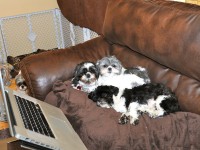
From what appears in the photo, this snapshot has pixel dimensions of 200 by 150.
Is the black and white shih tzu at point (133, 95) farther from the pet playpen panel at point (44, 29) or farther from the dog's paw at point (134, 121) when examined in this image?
the pet playpen panel at point (44, 29)

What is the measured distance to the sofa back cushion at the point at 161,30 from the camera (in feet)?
5.55

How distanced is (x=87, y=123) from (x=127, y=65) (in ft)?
2.55

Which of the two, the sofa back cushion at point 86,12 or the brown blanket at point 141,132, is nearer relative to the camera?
the brown blanket at point 141,132

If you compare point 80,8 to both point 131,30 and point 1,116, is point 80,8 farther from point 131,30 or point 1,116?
point 1,116

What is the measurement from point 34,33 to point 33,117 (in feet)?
8.65

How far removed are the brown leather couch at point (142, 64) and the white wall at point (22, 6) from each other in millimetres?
1622

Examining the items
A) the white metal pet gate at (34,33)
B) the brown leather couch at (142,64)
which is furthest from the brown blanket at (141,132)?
the white metal pet gate at (34,33)

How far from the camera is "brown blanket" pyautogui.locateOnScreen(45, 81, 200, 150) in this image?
159 cm

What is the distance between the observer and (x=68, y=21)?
3.81 m

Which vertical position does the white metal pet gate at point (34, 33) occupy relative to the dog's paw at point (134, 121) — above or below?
below

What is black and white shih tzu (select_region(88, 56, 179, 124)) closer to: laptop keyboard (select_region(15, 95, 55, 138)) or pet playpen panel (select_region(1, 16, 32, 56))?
laptop keyboard (select_region(15, 95, 55, 138))

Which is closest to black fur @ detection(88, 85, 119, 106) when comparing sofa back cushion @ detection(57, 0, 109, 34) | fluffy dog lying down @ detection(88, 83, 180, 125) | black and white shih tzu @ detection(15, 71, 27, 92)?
fluffy dog lying down @ detection(88, 83, 180, 125)

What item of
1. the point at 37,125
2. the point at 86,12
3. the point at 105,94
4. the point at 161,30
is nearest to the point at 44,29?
the point at 86,12

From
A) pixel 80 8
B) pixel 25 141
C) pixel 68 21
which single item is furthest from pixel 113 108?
pixel 68 21
